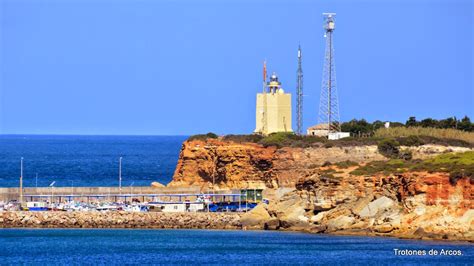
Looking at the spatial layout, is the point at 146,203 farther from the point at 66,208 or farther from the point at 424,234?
the point at 424,234

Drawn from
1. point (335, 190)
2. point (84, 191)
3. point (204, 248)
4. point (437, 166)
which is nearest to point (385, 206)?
point (437, 166)

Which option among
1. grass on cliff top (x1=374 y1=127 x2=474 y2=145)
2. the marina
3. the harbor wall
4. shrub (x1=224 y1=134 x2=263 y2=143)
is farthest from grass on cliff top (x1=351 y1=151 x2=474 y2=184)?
grass on cliff top (x1=374 y1=127 x2=474 y2=145)

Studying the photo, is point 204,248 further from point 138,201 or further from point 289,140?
point 289,140

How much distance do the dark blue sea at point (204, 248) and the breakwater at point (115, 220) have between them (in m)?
2.22

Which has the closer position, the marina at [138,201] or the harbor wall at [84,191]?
the marina at [138,201]

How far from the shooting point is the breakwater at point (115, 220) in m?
97.2

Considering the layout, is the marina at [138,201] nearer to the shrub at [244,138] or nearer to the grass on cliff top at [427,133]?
the shrub at [244,138]

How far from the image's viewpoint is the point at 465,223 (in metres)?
83.6

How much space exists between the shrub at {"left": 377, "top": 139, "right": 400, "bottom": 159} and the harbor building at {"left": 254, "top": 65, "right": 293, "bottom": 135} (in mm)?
14550

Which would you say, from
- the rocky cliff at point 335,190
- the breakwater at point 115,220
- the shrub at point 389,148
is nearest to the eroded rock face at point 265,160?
the rocky cliff at point 335,190

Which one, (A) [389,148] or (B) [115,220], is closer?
(B) [115,220]

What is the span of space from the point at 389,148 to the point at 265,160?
A: 439 inches

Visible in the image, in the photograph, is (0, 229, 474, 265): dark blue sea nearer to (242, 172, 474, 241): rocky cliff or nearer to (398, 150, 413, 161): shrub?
(242, 172, 474, 241): rocky cliff

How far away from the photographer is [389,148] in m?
118
